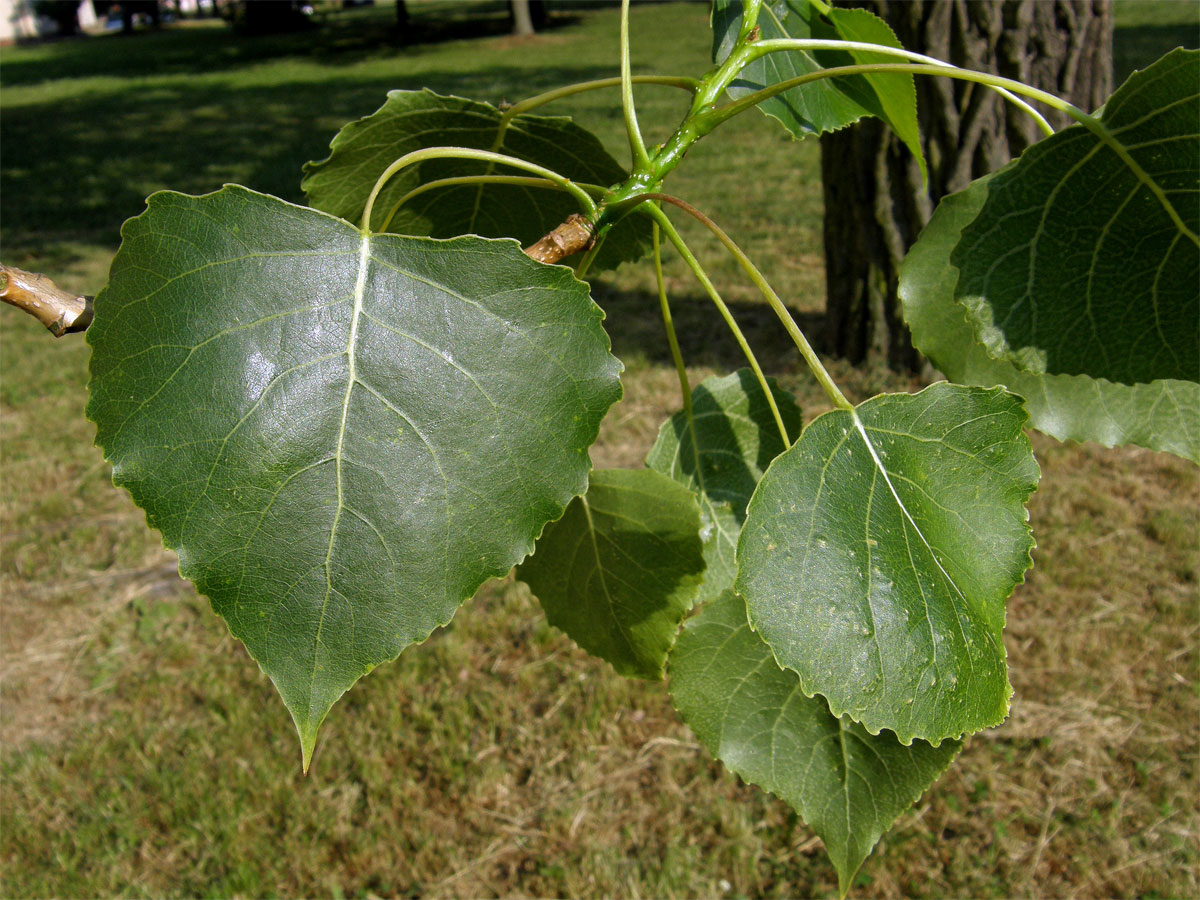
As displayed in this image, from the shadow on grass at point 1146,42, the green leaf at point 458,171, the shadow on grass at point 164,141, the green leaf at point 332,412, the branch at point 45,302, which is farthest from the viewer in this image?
the shadow on grass at point 1146,42

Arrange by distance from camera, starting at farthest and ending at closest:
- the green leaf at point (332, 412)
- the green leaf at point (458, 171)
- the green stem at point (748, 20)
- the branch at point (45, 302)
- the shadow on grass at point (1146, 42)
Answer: the shadow on grass at point (1146, 42)
the green leaf at point (458, 171)
the green stem at point (748, 20)
the branch at point (45, 302)
the green leaf at point (332, 412)

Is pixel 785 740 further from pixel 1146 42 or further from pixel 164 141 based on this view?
pixel 1146 42

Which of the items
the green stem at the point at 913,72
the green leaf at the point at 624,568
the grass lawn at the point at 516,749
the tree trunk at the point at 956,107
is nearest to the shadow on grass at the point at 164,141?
the grass lawn at the point at 516,749

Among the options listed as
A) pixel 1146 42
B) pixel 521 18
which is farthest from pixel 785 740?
pixel 521 18

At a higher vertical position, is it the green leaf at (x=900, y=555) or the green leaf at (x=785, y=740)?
the green leaf at (x=900, y=555)

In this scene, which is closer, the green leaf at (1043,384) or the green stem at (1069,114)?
the green stem at (1069,114)

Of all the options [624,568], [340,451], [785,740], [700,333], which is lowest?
[700,333]

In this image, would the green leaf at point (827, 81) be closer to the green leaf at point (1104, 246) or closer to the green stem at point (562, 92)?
the green stem at point (562, 92)
